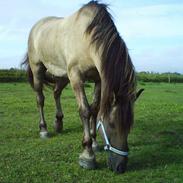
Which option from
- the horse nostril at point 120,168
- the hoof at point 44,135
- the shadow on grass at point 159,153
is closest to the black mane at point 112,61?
the horse nostril at point 120,168

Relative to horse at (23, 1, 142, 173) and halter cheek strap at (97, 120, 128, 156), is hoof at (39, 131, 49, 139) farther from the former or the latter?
halter cheek strap at (97, 120, 128, 156)

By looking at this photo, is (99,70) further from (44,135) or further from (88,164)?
(44,135)

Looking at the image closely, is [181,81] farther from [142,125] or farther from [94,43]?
[94,43]

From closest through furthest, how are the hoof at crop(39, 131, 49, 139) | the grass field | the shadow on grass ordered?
the grass field < the shadow on grass < the hoof at crop(39, 131, 49, 139)

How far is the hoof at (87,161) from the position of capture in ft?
20.1

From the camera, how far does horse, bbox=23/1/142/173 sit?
18.5 ft

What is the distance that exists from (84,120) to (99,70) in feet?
3.03

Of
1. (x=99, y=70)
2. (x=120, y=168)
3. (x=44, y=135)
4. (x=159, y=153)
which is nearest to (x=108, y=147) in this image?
(x=120, y=168)

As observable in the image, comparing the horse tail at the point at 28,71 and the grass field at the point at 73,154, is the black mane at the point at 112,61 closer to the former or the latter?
the grass field at the point at 73,154

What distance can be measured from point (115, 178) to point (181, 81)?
4324cm

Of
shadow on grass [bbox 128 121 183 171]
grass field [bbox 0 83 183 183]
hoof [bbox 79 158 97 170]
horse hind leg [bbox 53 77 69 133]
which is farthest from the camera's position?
horse hind leg [bbox 53 77 69 133]

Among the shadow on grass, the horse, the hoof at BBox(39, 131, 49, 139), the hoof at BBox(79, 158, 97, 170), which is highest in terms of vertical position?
the horse

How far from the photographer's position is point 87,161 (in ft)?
20.1

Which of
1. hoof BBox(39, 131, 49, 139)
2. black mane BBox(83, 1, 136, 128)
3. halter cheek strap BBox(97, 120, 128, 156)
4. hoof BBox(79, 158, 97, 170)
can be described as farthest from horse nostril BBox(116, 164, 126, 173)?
hoof BBox(39, 131, 49, 139)
